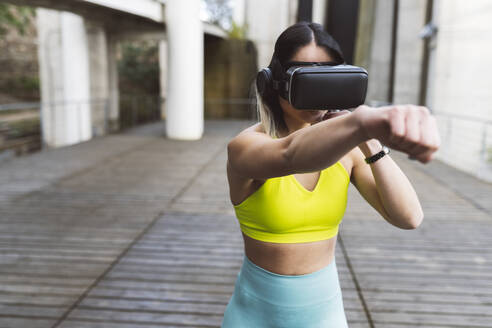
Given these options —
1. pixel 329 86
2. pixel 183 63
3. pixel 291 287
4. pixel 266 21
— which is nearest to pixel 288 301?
pixel 291 287

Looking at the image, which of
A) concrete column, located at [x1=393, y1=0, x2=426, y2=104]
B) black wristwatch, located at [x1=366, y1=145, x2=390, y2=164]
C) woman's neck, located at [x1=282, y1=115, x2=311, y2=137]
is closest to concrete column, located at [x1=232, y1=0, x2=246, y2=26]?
concrete column, located at [x1=393, y1=0, x2=426, y2=104]

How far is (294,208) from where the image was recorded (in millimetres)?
1225

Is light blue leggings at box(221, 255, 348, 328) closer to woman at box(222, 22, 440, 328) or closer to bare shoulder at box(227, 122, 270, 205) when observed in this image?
woman at box(222, 22, 440, 328)

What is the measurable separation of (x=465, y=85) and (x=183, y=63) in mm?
6383

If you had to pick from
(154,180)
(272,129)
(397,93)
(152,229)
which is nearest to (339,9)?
(397,93)

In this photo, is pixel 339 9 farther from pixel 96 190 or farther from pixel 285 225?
pixel 285 225

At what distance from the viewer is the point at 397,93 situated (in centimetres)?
1248

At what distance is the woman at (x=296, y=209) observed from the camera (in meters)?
1.16

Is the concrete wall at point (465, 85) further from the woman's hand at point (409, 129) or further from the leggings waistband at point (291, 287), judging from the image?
the woman's hand at point (409, 129)

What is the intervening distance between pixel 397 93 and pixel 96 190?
9.26m

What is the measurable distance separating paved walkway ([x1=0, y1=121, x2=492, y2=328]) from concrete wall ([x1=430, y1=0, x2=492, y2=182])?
4.77 feet

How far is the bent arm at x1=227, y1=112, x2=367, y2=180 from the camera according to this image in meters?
0.71

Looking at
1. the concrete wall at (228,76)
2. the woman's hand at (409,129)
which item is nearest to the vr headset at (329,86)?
the woman's hand at (409,129)

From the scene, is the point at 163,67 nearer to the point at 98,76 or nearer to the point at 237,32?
the point at 237,32
